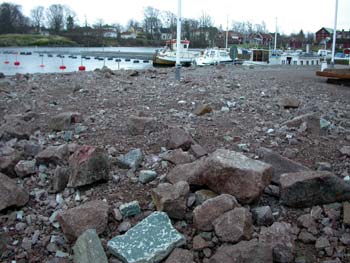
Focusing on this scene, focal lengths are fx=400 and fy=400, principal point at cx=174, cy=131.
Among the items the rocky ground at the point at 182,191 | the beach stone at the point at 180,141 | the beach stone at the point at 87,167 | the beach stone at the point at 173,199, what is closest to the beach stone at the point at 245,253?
the rocky ground at the point at 182,191

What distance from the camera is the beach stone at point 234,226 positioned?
3.32m

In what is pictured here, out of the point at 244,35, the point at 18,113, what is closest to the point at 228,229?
the point at 18,113

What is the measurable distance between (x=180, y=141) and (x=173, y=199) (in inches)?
66.2

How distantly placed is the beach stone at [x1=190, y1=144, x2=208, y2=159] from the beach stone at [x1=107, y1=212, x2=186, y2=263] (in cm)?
156

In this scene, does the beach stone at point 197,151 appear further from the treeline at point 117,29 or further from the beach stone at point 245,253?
the treeline at point 117,29

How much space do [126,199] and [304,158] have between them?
235cm

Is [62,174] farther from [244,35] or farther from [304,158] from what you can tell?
[244,35]

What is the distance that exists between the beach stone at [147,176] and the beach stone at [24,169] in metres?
1.37

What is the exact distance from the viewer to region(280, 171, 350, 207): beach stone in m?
3.81

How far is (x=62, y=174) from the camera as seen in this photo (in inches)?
173

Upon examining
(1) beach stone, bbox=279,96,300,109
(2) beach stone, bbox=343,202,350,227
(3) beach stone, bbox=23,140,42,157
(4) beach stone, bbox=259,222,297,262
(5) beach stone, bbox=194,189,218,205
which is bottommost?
(4) beach stone, bbox=259,222,297,262

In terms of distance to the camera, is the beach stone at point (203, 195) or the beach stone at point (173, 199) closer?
the beach stone at point (173, 199)

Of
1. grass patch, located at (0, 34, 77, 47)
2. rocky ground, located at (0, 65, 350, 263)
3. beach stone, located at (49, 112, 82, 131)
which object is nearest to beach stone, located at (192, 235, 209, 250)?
rocky ground, located at (0, 65, 350, 263)

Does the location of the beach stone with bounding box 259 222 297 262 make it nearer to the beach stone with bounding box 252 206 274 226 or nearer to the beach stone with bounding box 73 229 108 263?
the beach stone with bounding box 252 206 274 226
